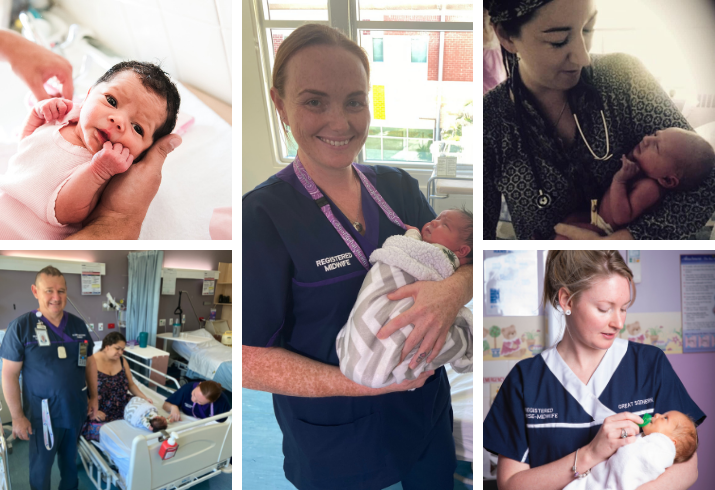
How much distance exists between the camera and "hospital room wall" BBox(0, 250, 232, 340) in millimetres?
1393

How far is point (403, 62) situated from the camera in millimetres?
1381

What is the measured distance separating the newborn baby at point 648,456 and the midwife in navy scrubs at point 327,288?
528mm

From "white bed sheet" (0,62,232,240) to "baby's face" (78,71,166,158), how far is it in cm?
9

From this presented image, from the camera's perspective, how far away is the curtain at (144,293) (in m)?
1.42

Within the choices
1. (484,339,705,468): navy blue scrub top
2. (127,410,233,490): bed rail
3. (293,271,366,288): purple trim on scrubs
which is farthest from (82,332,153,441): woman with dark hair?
(484,339,705,468): navy blue scrub top

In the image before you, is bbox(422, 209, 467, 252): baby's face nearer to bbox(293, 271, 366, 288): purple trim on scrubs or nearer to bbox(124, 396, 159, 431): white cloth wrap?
bbox(293, 271, 366, 288): purple trim on scrubs

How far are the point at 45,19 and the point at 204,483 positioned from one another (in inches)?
57.2

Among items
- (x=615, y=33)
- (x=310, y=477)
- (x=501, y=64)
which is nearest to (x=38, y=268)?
(x=310, y=477)

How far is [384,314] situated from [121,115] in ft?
3.14

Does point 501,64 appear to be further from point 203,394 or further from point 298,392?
point 203,394

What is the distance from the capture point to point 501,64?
145 centimetres

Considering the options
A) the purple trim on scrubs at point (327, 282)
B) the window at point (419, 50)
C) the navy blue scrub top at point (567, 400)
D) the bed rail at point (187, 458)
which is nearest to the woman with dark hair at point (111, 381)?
the bed rail at point (187, 458)

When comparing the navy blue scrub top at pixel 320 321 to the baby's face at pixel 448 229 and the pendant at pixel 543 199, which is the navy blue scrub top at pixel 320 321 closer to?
the baby's face at pixel 448 229

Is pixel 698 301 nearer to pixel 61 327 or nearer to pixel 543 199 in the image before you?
pixel 543 199
